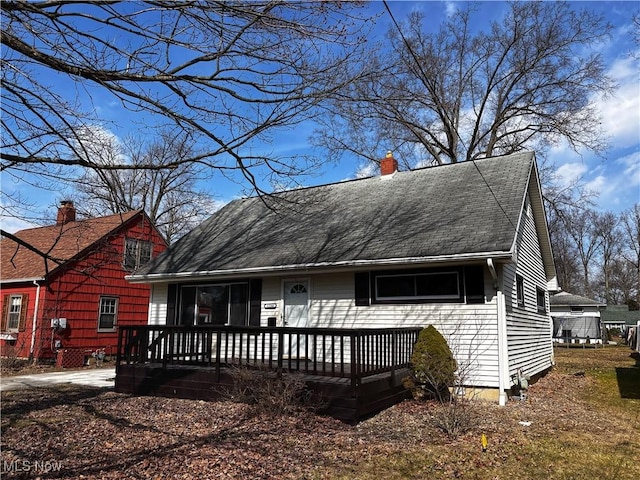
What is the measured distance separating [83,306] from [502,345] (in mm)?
15524

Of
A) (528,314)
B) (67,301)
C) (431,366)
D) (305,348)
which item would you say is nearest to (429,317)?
(431,366)

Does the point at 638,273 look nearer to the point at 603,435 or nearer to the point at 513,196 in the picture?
the point at 513,196

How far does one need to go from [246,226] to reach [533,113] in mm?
16313

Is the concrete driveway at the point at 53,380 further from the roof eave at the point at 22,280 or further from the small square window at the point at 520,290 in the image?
the small square window at the point at 520,290

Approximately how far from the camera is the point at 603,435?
6664 millimetres

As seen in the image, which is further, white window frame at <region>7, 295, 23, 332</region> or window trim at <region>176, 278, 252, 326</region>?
white window frame at <region>7, 295, 23, 332</region>

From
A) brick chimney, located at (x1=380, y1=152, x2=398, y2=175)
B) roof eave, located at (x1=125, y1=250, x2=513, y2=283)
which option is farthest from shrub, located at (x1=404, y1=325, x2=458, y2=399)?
brick chimney, located at (x1=380, y1=152, x2=398, y2=175)

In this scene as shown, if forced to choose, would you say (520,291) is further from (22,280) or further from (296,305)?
(22,280)

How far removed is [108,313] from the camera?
19156mm

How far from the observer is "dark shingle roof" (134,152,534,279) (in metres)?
9.77

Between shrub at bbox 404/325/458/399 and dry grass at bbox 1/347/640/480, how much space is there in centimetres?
55

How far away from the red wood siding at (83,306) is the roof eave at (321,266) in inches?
120

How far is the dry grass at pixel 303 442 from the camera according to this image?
4996 mm

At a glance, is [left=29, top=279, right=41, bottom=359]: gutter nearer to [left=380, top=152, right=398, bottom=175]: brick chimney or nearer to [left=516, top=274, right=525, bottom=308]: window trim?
[left=380, top=152, right=398, bottom=175]: brick chimney
